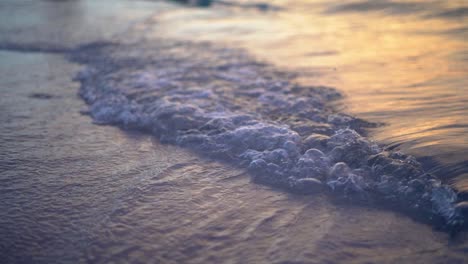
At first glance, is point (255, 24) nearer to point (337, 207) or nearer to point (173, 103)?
point (173, 103)

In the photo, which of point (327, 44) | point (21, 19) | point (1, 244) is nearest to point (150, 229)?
point (1, 244)

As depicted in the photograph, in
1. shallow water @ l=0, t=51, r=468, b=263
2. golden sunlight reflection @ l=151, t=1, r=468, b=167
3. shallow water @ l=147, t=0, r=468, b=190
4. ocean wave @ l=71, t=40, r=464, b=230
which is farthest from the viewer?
golden sunlight reflection @ l=151, t=1, r=468, b=167

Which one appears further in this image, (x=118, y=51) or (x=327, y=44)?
(x=118, y=51)

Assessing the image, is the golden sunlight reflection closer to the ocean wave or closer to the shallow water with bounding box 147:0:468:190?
the shallow water with bounding box 147:0:468:190

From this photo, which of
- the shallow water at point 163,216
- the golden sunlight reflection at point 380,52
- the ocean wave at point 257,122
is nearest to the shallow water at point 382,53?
the golden sunlight reflection at point 380,52

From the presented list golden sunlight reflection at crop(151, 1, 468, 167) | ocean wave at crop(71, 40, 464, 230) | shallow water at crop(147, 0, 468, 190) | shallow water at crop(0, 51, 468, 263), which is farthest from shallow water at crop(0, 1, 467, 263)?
golden sunlight reflection at crop(151, 1, 468, 167)
